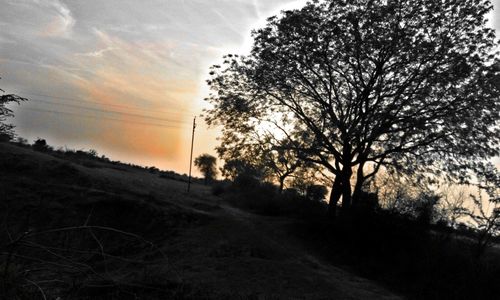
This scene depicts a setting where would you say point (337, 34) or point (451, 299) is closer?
point (451, 299)

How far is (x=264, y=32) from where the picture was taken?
84.0 feet

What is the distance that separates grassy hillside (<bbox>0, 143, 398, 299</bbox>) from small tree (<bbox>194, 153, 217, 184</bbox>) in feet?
164

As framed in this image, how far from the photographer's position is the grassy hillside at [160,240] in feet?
43.8

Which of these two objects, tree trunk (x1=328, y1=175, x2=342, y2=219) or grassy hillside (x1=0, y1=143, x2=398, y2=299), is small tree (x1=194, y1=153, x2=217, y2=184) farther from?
tree trunk (x1=328, y1=175, x2=342, y2=219)

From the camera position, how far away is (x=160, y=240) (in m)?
20.5

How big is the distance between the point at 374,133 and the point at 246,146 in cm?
853

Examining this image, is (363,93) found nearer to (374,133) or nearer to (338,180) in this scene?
(374,133)

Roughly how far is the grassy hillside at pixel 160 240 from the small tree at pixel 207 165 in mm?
50025

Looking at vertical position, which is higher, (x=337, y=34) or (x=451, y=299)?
(x=337, y=34)

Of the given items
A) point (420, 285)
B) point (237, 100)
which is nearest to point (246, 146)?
point (237, 100)

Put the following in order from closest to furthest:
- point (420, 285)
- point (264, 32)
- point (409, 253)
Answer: point (420, 285) → point (409, 253) → point (264, 32)

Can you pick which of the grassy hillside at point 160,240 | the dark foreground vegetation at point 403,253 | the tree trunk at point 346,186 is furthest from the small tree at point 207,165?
the tree trunk at point 346,186

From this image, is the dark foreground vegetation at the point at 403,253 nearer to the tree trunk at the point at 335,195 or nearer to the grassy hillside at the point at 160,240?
the tree trunk at the point at 335,195

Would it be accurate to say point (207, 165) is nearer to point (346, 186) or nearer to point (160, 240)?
point (346, 186)
